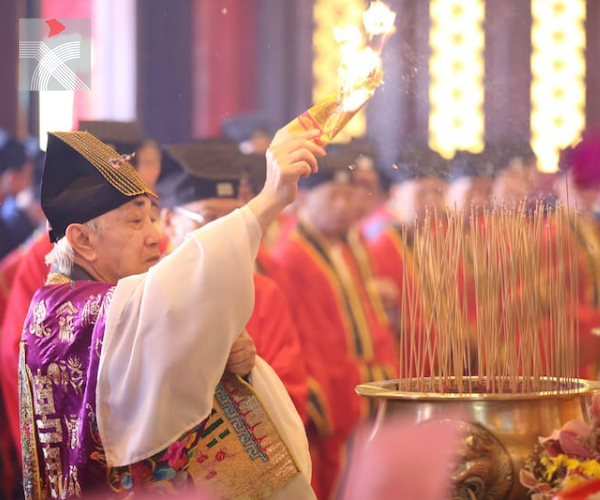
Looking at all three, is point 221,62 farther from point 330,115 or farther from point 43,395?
point 43,395

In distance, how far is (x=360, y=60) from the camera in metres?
2.17

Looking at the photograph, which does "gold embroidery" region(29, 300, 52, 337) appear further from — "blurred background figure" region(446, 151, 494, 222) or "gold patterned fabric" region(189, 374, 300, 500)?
"blurred background figure" region(446, 151, 494, 222)

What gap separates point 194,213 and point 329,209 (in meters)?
1.57

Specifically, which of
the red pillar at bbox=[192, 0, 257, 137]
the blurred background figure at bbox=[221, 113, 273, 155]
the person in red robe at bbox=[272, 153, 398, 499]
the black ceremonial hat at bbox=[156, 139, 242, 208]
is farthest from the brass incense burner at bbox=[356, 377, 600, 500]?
the blurred background figure at bbox=[221, 113, 273, 155]

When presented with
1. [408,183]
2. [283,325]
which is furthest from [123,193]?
[408,183]

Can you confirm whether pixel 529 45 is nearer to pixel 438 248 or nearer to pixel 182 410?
pixel 438 248

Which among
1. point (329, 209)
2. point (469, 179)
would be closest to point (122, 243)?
point (469, 179)

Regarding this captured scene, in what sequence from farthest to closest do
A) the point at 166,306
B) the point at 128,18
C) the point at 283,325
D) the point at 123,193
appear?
the point at 128,18, the point at 283,325, the point at 123,193, the point at 166,306

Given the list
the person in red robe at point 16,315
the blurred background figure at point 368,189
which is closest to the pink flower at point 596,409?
the person in red robe at point 16,315

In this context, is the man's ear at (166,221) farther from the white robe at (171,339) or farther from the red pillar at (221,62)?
the white robe at (171,339)

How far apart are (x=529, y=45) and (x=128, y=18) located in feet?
4.45

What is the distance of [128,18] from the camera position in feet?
13.1

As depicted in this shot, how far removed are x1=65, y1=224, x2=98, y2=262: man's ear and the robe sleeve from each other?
0.54ft

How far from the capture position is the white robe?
5.89 ft
